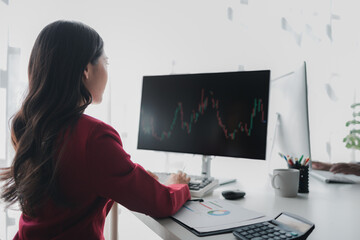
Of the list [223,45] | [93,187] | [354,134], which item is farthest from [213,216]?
[354,134]

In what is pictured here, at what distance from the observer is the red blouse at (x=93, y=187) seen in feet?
2.32

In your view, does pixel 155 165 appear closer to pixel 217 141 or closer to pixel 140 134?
pixel 140 134

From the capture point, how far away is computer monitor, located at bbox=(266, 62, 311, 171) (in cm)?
118

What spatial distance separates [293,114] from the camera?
1.29 m

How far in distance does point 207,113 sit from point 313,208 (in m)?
0.54

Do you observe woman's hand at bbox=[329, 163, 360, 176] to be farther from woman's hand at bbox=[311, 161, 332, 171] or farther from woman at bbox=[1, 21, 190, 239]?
woman at bbox=[1, 21, 190, 239]

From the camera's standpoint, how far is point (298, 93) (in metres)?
1.23

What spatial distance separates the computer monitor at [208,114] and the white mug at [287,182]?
0.11 metres

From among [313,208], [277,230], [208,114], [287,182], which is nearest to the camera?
[277,230]

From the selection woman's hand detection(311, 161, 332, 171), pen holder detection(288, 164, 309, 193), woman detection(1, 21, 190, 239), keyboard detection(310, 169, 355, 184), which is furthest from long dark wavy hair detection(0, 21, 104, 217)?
woman's hand detection(311, 161, 332, 171)

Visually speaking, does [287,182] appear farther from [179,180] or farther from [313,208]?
[179,180]

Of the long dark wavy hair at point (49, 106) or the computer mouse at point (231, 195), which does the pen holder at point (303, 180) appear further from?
the long dark wavy hair at point (49, 106)

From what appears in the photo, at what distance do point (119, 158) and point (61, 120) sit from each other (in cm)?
18

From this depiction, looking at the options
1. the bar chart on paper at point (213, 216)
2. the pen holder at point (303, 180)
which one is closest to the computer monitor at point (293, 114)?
the pen holder at point (303, 180)
